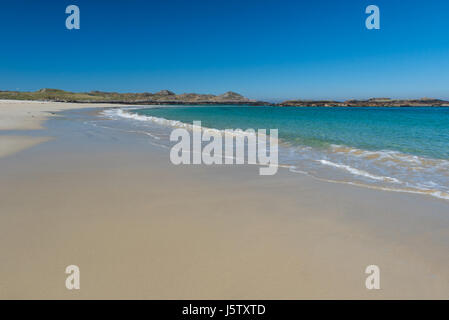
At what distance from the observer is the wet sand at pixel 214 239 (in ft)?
8.43

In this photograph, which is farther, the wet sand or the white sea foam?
the white sea foam

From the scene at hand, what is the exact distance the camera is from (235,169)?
744 centimetres

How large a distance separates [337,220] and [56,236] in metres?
3.84

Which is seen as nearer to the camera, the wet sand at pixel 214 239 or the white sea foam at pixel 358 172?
the wet sand at pixel 214 239

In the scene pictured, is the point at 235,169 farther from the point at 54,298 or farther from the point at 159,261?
the point at 54,298

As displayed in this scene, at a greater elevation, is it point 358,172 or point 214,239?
point 358,172

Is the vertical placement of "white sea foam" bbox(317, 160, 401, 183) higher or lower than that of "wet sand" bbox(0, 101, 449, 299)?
higher

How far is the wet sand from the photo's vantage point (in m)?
2.57

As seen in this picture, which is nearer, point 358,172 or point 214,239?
point 214,239

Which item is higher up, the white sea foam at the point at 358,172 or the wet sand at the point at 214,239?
the white sea foam at the point at 358,172

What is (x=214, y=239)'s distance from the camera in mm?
3455
